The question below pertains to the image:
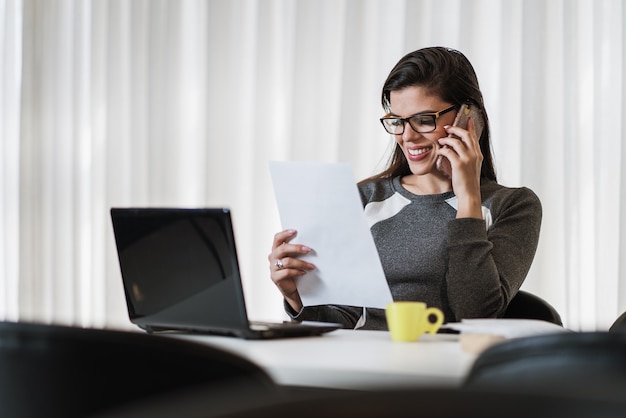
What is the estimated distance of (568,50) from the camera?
10.7 feet

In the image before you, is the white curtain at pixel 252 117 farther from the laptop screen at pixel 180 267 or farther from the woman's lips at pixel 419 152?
the laptop screen at pixel 180 267

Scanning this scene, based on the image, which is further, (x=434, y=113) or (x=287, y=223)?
(x=434, y=113)

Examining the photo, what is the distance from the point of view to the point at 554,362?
61cm

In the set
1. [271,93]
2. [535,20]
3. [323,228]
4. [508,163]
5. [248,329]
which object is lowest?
[248,329]

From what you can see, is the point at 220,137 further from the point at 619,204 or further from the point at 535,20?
the point at 619,204

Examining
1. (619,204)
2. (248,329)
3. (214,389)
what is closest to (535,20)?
(619,204)

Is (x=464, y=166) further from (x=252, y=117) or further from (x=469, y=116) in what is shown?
(x=252, y=117)

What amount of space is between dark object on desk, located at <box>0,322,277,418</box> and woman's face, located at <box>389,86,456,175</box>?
149 cm

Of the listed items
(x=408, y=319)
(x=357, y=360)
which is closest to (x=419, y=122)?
(x=408, y=319)

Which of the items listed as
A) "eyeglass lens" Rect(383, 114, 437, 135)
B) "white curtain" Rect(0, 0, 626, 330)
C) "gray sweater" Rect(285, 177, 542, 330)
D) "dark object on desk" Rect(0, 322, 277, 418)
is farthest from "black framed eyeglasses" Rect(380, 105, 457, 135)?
"dark object on desk" Rect(0, 322, 277, 418)

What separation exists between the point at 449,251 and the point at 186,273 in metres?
0.66

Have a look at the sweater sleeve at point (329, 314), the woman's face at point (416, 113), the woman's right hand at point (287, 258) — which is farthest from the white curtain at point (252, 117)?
the woman's right hand at point (287, 258)

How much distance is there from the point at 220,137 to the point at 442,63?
1619 millimetres

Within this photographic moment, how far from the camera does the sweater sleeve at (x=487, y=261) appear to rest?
1938mm
